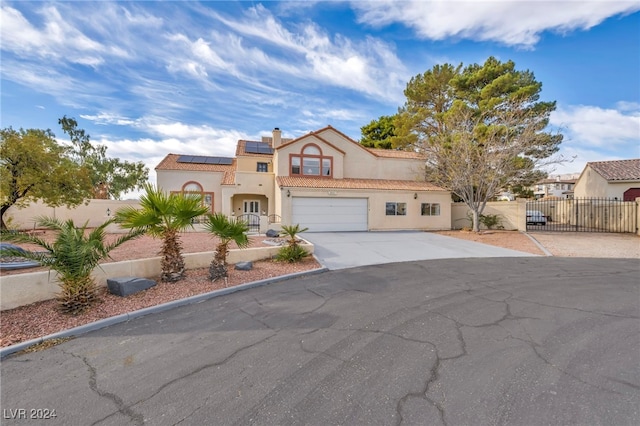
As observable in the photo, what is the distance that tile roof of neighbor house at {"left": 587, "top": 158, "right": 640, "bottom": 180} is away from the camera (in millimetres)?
23500

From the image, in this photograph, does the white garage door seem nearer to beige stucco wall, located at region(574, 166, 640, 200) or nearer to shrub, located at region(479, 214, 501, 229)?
shrub, located at region(479, 214, 501, 229)

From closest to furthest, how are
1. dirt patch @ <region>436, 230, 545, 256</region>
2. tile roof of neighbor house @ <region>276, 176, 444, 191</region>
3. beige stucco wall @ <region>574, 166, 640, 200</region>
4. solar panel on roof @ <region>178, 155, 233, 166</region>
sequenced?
dirt patch @ <region>436, 230, 545, 256</region>, tile roof of neighbor house @ <region>276, 176, 444, 191</region>, beige stucco wall @ <region>574, 166, 640, 200</region>, solar panel on roof @ <region>178, 155, 233, 166</region>

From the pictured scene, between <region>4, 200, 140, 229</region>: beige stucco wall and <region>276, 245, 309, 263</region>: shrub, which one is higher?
<region>4, 200, 140, 229</region>: beige stucco wall

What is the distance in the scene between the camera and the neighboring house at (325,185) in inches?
729

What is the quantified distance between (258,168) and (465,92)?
1992 cm

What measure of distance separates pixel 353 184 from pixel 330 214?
9.90 feet

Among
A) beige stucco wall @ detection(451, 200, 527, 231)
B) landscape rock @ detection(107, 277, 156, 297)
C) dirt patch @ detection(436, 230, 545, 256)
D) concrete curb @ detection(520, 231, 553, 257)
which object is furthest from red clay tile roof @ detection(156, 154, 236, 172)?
concrete curb @ detection(520, 231, 553, 257)

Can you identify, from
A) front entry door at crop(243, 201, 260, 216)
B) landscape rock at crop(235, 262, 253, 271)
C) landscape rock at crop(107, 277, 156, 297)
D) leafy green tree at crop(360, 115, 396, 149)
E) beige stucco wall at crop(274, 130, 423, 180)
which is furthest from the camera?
leafy green tree at crop(360, 115, 396, 149)

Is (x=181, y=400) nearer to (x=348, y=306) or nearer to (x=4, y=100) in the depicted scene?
(x=348, y=306)

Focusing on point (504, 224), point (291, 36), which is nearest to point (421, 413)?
point (291, 36)

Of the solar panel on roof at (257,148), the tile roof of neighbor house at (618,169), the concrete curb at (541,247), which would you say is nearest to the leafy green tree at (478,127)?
the concrete curb at (541,247)

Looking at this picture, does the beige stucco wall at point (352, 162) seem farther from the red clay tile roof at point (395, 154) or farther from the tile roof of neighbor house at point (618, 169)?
the tile roof of neighbor house at point (618, 169)

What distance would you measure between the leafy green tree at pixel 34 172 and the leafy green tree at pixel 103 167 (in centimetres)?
1835

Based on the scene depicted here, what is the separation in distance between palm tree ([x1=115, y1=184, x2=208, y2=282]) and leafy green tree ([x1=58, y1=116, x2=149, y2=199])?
2775 cm
